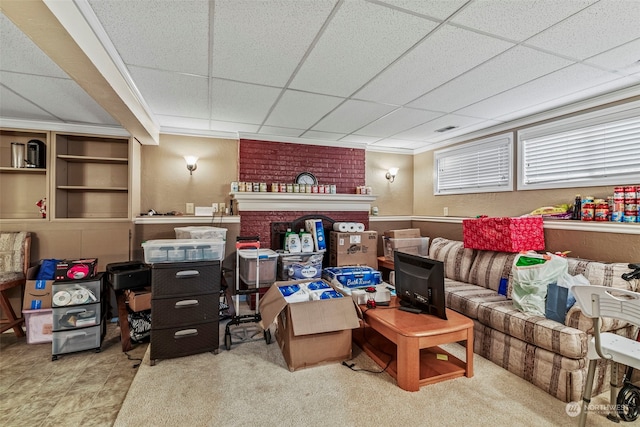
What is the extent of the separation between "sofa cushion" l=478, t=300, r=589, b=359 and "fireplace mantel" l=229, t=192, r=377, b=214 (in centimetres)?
247

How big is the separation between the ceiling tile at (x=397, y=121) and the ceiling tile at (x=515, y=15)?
1494 millimetres

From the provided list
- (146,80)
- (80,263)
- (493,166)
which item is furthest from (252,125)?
(493,166)

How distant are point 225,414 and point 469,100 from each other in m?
3.45

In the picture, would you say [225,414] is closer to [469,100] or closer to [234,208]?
[234,208]

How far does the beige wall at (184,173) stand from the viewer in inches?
161

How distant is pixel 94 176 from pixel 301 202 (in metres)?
2.79

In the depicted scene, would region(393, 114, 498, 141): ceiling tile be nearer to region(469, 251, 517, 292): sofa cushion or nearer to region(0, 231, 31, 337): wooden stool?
region(469, 251, 517, 292): sofa cushion

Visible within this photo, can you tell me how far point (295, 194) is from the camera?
4.36 metres

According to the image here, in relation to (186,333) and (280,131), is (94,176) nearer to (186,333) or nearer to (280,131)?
(280,131)

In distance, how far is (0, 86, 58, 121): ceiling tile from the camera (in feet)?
9.39

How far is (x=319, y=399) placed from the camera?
2.11 metres

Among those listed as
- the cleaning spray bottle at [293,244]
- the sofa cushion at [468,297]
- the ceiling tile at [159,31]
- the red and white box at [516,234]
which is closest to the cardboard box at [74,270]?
the ceiling tile at [159,31]

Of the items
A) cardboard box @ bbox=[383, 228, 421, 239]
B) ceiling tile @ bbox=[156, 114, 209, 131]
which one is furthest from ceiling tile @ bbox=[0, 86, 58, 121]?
cardboard box @ bbox=[383, 228, 421, 239]

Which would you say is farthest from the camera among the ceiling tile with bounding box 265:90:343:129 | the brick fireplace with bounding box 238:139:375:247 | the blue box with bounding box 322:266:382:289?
the brick fireplace with bounding box 238:139:375:247
